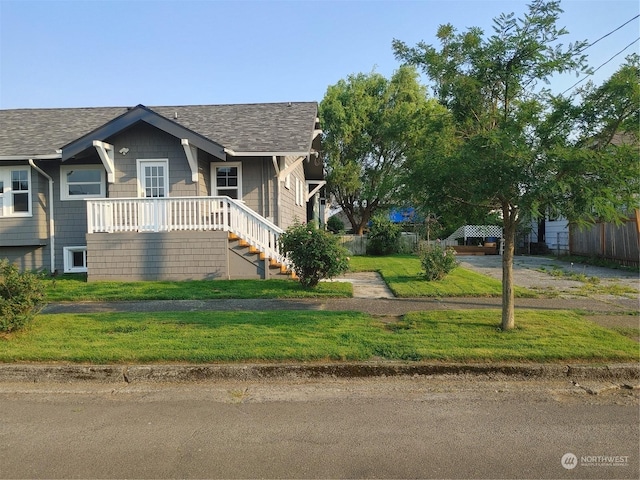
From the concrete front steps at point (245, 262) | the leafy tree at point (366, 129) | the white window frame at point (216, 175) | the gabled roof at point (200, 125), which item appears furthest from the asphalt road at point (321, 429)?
the leafy tree at point (366, 129)

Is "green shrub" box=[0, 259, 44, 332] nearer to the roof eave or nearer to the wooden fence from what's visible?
the roof eave

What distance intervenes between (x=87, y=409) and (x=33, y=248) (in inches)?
480

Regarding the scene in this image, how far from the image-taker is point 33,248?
15.1 metres

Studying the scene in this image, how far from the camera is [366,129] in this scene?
28.7 meters

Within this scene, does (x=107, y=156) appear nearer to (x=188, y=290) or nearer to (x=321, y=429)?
(x=188, y=290)

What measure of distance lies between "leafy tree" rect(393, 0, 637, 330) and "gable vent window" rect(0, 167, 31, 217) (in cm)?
1315

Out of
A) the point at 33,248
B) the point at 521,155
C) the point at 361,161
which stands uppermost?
the point at 361,161

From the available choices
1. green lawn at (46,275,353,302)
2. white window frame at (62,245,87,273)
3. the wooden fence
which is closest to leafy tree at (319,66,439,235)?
the wooden fence

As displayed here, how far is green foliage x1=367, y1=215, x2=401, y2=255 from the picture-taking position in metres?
24.0

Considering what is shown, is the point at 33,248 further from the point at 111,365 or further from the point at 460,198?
the point at 460,198

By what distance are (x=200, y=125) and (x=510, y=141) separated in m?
12.7

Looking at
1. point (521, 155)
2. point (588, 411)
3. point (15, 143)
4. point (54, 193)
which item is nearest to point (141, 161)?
point (54, 193)

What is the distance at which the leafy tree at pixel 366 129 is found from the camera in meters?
28.1

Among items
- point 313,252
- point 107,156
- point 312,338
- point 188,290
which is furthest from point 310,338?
point 107,156
